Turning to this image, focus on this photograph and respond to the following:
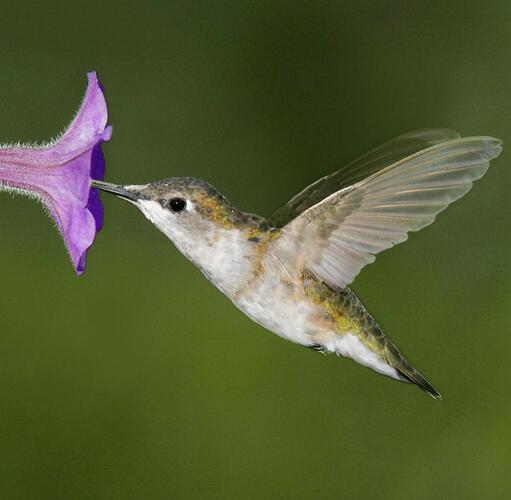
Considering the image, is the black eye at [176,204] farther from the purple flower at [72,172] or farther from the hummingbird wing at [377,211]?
the hummingbird wing at [377,211]

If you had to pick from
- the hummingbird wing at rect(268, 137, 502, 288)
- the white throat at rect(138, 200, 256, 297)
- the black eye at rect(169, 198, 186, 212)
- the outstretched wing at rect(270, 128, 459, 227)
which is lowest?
the white throat at rect(138, 200, 256, 297)

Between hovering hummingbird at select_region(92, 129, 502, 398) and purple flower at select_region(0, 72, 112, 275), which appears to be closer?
purple flower at select_region(0, 72, 112, 275)

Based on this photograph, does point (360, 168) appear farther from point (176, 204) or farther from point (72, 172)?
point (72, 172)

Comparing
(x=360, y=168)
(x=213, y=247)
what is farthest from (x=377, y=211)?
(x=213, y=247)

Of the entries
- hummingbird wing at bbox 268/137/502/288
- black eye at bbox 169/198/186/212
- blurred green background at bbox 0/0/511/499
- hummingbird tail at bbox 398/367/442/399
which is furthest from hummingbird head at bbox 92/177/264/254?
blurred green background at bbox 0/0/511/499

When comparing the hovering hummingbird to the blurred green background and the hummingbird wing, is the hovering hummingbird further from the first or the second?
the blurred green background

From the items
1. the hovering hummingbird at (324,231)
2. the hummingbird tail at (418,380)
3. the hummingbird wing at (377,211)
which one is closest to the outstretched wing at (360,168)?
the hovering hummingbird at (324,231)

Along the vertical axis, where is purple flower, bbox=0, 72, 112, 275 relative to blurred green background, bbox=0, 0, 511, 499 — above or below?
below
